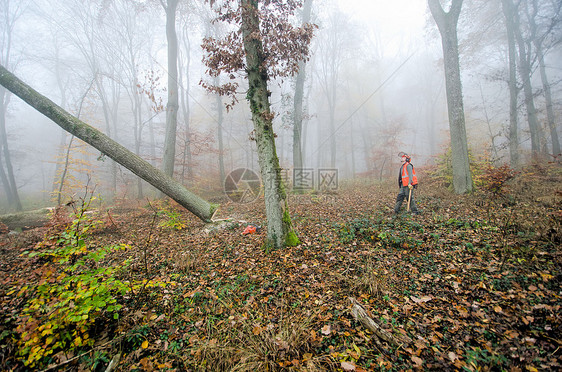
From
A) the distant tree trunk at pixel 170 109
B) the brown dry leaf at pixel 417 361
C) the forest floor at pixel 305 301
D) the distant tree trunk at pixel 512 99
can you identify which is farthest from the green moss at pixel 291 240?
the distant tree trunk at pixel 512 99

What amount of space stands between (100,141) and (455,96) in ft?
38.1

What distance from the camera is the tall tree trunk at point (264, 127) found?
419 cm

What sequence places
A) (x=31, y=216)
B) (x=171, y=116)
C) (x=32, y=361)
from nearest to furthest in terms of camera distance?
(x=32, y=361), (x=31, y=216), (x=171, y=116)

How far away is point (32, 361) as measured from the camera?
86.6 inches

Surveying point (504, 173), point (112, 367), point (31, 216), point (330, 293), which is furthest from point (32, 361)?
point (504, 173)

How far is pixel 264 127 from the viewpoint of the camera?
4.32m

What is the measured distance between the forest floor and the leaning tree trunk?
5.04 feet

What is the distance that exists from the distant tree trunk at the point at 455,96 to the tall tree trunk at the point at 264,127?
7.25 metres

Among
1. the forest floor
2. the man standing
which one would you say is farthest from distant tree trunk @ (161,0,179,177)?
the man standing

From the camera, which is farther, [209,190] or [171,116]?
[209,190]

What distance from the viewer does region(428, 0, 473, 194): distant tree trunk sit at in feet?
25.0

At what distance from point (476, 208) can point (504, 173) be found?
1813mm

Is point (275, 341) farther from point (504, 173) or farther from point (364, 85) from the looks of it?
point (364, 85)

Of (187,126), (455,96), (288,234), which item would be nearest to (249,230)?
(288,234)
